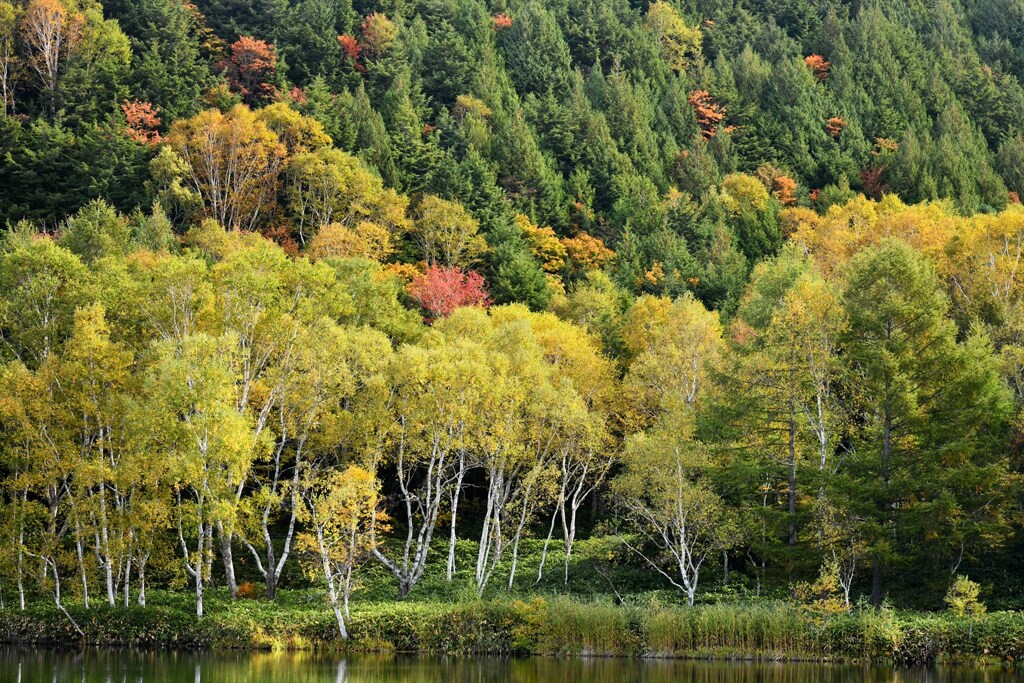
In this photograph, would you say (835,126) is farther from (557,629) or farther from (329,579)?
(329,579)

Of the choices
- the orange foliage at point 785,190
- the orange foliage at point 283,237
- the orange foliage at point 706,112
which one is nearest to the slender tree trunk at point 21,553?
the orange foliage at point 283,237

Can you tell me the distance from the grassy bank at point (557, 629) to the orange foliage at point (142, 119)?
5444 centimetres

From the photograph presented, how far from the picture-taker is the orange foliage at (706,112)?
120306 mm

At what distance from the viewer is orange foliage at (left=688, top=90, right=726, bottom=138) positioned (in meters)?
120

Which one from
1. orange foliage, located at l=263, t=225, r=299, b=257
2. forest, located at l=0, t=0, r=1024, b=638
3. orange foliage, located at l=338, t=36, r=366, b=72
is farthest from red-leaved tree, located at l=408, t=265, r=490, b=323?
orange foliage, located at l=338, t=36, r=366, b=72

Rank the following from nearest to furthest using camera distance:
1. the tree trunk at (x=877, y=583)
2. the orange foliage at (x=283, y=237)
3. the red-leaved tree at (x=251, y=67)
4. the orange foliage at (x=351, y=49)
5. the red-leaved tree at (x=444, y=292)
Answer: the tree trunk at (x=877, y=583) → the red-leaved tree at (x=444, y=292) → the orange foliage at (x=283, y=237) → the red-leaved tree at (x=251, y=67) → the orange foliage at (x=351, y=49)

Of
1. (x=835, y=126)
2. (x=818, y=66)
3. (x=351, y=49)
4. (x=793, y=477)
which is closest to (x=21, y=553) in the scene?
(x=793, y=477)

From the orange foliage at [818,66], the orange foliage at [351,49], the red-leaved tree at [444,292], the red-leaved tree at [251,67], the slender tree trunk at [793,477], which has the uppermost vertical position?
the orange foliage at [818,66]

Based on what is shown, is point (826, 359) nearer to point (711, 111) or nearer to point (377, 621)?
point (377, 621)

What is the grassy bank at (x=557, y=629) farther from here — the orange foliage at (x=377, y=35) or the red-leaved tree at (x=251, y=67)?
the orange foliage at (x=377, y=35)

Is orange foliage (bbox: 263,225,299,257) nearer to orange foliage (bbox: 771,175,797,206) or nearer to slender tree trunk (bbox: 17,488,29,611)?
slender tree trunk (bbox: 17,488,29,611)

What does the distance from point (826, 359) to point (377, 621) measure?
20.1 metres

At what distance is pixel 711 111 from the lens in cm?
12112

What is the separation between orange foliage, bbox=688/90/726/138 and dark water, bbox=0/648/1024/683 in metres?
87.5
